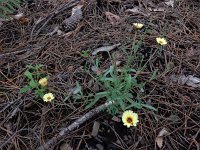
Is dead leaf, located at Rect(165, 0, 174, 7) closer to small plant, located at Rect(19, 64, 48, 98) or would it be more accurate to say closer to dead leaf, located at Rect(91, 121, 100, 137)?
small plant, located at Rect(19, 64, 48, 98)

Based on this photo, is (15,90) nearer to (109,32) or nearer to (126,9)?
(109,32)

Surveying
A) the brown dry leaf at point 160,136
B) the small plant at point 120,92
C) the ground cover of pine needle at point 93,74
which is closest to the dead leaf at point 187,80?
the ground cover of pine needle at point 93,74

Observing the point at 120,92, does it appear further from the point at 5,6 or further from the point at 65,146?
the point at 5,6

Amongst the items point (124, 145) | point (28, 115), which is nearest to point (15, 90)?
point (28, 115)

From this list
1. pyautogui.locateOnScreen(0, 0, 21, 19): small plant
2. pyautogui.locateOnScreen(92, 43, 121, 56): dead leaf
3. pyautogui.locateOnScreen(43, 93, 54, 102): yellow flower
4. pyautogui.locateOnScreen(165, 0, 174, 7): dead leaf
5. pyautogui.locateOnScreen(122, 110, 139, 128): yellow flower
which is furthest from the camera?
pyautogui.locateOnScreen(165, 0, 174, 7): dead leaf

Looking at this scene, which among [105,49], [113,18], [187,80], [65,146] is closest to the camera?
[65,146]

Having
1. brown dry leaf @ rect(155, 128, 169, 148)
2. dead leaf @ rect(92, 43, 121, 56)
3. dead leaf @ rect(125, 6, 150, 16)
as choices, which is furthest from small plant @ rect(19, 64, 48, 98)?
dead leaf @ rect(125, 6, 150, 16)

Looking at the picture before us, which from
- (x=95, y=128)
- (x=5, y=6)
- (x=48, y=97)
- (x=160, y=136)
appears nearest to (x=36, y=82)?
(x=48, y=97)
